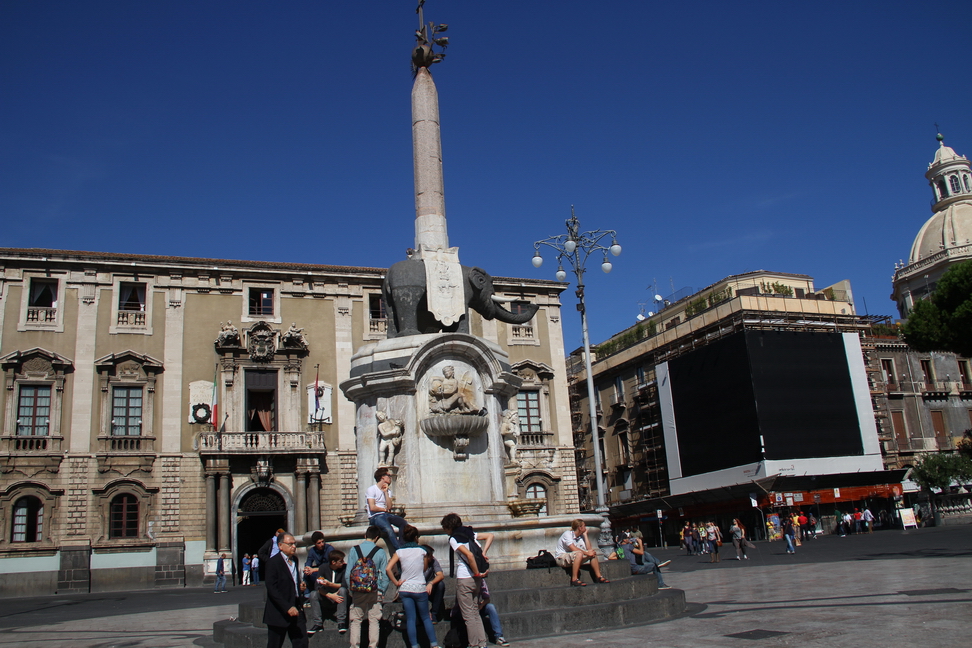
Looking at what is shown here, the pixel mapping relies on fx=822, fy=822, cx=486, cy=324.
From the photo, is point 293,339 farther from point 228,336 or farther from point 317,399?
point 317,399

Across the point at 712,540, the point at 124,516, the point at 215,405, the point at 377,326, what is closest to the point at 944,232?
the point at 712,540

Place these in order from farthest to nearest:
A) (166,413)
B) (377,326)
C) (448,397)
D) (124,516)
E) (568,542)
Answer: (377,326), (166,413), (124,516), (448,397), (568,542)

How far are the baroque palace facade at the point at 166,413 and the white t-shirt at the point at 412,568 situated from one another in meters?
24.7

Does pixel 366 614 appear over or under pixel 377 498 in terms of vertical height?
under

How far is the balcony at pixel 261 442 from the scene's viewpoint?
3136cm

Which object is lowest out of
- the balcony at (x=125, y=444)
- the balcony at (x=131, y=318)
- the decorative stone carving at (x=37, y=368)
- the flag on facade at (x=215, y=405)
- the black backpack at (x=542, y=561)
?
the black backpack at (x=542, y=561)

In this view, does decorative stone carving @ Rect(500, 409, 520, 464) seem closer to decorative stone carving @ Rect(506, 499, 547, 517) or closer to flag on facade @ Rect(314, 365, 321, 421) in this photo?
decorative stone carving @ Rect(506, 499, 547, 517)

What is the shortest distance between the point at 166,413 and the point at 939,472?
116 feet

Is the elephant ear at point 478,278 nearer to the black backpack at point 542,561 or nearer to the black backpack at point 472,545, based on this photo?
the black backpack at point 542,561

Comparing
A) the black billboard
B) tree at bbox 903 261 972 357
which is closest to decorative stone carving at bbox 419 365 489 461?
tree at bbox 903 261 972 357

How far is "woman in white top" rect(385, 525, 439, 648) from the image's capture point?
316 inches

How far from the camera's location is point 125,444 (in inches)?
1218

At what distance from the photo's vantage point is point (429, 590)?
823 cm

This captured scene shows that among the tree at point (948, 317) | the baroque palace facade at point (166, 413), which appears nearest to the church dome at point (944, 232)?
the tree at point (948, 317)
